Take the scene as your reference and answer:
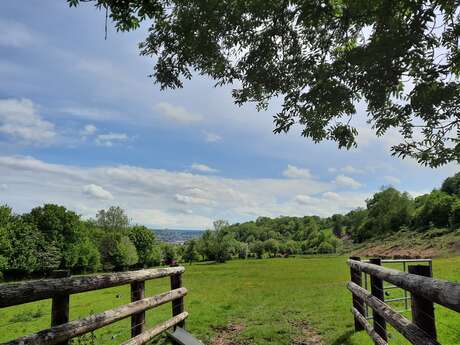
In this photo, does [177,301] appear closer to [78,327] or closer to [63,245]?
[78,327]

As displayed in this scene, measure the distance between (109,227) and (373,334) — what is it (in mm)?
109244

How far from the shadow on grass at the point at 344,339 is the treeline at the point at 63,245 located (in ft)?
168

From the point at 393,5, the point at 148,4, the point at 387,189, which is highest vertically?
the point at 387,189

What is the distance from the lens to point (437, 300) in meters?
2.84

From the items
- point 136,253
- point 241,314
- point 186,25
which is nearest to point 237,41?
point 186,25

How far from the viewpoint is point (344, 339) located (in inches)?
309

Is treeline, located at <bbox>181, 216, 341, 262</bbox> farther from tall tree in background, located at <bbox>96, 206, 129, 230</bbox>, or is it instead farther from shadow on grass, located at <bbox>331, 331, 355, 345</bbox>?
shadow on grass, located at <bbox>331, 331, 355, 345</bbox>

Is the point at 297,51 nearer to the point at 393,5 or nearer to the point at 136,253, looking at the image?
the point at 393,5

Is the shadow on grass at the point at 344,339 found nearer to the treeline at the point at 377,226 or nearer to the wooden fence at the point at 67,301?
the wooden fence at the point at 67,301

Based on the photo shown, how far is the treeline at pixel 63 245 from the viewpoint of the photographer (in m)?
64.8

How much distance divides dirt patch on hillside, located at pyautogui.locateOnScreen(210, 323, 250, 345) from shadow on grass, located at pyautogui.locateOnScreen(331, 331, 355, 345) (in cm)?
183

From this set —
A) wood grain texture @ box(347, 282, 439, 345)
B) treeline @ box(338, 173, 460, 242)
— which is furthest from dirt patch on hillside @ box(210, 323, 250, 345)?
treeline @ box(338, 173, 460, 242)

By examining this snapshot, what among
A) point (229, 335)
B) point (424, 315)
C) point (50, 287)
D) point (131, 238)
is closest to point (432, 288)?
point (424, 315)

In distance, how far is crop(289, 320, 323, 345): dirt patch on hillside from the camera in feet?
25.9
